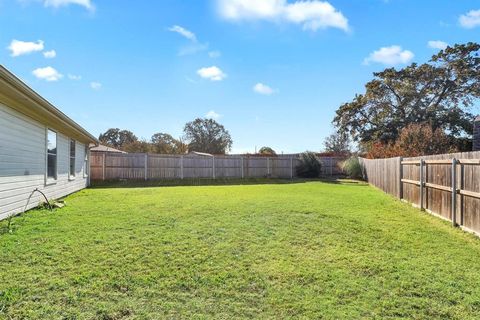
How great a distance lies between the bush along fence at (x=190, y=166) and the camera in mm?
19062

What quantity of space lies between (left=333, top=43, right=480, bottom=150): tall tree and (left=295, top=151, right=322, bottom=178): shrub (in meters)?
6.51

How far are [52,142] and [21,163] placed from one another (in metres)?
2.59

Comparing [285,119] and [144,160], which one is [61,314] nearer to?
[144,160]

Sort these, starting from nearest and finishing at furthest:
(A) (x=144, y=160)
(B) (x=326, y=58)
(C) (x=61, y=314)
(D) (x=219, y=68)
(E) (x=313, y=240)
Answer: (C) (x=61, y=314) → (E) (x=313, y=240) → (B) (x=326, y=58) → (D) (x=219, y=68) → (A) (x=144, y=160)

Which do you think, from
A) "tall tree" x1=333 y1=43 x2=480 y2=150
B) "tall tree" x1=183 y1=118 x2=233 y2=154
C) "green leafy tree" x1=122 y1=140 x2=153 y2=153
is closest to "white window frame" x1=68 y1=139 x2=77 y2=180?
"tall tree" x1=333 y1=43 x2=480 y2=150

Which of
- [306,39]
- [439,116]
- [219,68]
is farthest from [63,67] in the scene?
[439,116]

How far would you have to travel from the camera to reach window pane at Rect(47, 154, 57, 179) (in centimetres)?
941

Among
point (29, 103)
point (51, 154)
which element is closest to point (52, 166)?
point (51, 154)

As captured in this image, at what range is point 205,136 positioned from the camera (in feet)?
168

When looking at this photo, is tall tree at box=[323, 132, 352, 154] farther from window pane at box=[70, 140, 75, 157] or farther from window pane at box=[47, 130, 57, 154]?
window pane at box=[47, 130, 57, 154]

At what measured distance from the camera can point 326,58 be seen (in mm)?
12648

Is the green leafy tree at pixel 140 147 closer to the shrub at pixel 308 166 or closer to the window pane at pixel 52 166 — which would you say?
the shrub at pixel 308 166

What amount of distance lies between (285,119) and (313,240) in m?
20.8

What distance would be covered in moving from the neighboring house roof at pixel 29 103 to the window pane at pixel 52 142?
19 cm
